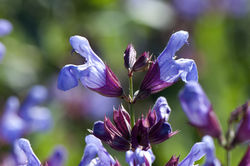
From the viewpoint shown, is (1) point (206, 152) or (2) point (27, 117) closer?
(1) point (206, 152)

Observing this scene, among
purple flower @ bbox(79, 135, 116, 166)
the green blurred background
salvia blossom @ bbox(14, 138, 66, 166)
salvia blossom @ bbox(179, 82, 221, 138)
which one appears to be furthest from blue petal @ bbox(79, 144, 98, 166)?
the green blurred background

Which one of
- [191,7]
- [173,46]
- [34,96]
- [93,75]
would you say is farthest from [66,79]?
[191,7]

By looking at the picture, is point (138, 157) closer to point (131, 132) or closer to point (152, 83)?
point (131, 132)

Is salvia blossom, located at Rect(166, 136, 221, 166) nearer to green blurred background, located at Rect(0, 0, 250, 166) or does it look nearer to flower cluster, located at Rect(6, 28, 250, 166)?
flower cluster, located at Rect(6, 28, 250, 166)

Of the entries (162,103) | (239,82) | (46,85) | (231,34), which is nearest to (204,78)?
(239,82)

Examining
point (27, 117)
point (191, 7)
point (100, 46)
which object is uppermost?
point (191, 7)

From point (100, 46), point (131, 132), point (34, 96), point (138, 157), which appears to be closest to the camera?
point (138, 157)
